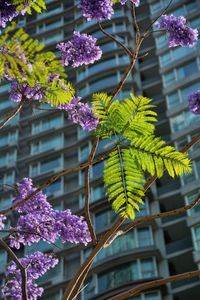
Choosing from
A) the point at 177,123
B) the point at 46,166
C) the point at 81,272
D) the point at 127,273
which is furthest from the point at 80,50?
the point at 46,166

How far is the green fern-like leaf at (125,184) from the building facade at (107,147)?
963 inches

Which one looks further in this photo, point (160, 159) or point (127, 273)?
point (127, 273)

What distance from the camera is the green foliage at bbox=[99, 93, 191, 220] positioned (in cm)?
358

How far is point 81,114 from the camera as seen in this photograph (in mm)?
7621

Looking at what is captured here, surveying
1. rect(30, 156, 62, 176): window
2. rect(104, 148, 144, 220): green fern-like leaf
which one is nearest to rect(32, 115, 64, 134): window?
rect(30, 156, 62, 176): window

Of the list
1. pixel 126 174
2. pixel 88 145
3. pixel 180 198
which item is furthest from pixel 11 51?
pixel 88 145

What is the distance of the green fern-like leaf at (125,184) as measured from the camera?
11.7 feet

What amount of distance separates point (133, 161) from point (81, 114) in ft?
13.3

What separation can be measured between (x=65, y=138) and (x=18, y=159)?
405cm

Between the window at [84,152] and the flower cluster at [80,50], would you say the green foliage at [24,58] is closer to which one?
the flower cluster at [80,50]

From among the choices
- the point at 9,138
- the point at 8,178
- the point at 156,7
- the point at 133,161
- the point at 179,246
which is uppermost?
the point at 156,7

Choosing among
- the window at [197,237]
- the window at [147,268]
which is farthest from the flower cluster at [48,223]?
the window at [197,237]

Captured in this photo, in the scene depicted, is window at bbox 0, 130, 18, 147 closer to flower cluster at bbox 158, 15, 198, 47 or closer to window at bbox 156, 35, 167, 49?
window at bbox 156, 35, 167, 49

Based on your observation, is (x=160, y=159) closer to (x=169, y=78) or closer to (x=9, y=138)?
(x=169, y=78)
